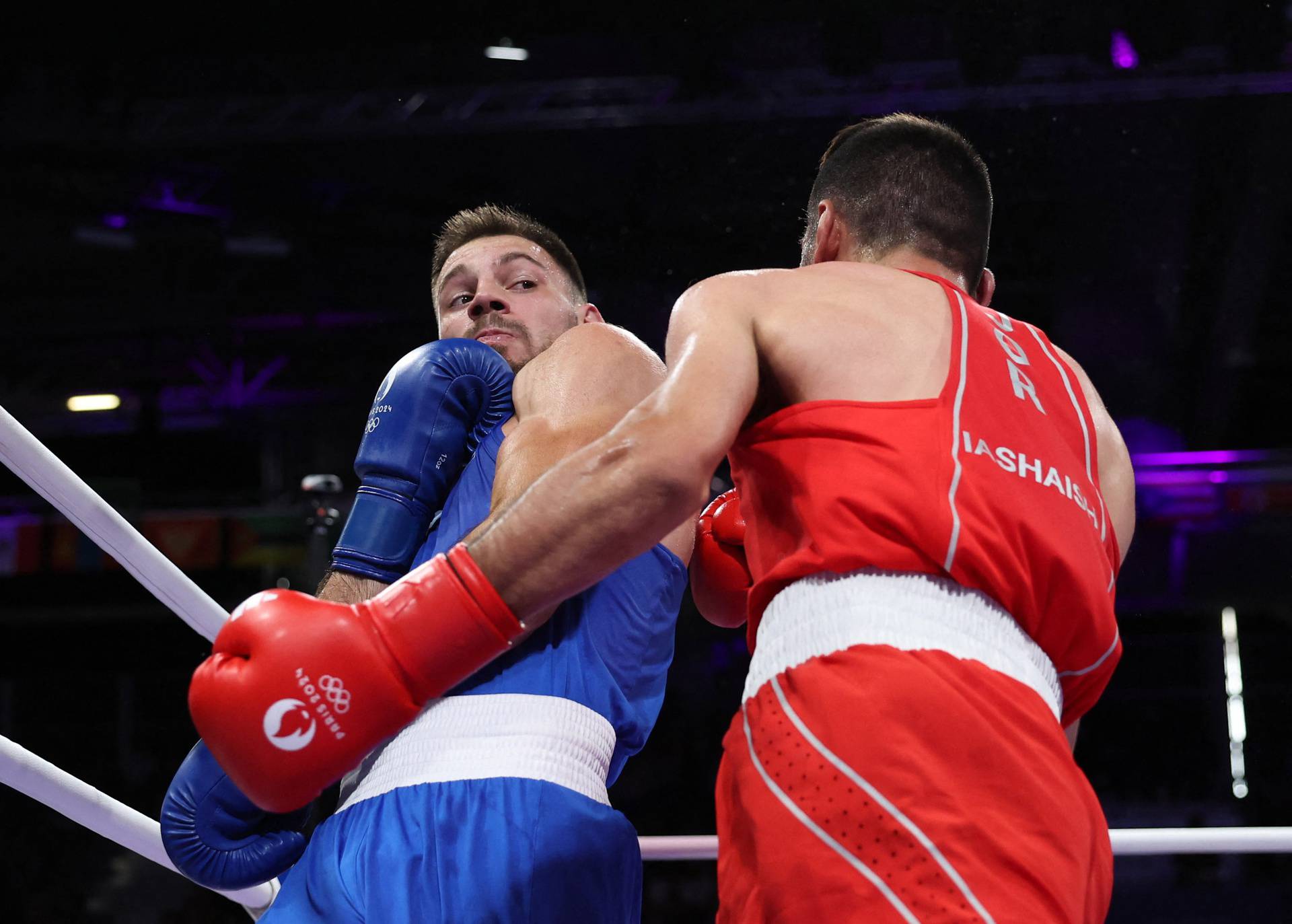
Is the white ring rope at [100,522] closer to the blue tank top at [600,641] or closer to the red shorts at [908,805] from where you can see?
the blue tank top at [600,641]

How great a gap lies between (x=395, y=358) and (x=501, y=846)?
6002 millimetres

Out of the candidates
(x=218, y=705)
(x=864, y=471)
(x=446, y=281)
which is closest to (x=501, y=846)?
(x=218, y=705)

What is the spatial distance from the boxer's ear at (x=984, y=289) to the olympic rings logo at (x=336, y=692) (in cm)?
92

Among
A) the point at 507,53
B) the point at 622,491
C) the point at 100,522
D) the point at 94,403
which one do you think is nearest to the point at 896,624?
the point at 622,491

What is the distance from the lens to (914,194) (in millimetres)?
1453

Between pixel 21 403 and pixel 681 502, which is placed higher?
pixel 681 502

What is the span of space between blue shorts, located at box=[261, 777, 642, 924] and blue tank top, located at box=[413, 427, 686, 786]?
0.13m

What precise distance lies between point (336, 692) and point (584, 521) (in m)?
0.28

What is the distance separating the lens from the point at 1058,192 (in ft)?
17.6

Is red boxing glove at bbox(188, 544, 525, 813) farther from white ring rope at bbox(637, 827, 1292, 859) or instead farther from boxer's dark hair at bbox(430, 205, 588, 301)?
boxer's dark hair at bbox(430, 205, 588, 301)

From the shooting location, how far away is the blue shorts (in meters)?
1.25

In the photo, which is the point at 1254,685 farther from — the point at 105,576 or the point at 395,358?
the point at 105,576

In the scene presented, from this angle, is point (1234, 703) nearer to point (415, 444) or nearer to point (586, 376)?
point (586, 376)

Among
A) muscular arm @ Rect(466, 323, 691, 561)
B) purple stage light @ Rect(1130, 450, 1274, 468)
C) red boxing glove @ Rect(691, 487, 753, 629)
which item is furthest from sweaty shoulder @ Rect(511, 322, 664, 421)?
purple stage light @ Rect(1130, 450, 1274, 468)
